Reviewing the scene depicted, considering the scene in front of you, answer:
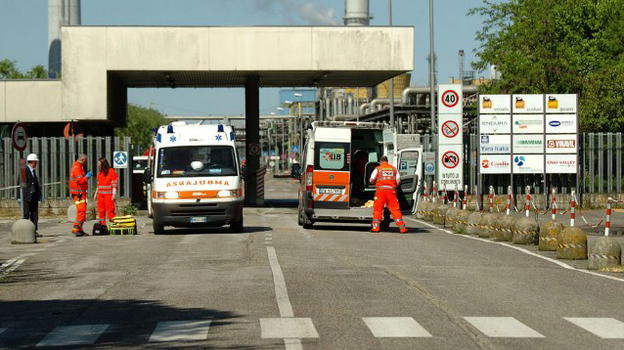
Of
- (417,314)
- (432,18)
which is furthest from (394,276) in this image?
(432,18)

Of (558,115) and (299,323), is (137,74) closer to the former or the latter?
(558,115)

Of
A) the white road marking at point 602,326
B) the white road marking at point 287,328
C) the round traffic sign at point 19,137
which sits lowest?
the white road marking at point 602,326

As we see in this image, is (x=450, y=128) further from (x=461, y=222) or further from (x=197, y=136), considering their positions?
(x=197, y=136)

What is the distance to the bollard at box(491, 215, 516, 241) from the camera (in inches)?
963

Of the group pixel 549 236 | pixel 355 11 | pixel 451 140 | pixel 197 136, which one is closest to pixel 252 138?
pixel 451 140

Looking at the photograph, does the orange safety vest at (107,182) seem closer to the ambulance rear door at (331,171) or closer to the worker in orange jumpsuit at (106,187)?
the worker in orange jumpsuit at (106,187)

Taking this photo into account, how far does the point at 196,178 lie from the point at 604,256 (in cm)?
1090

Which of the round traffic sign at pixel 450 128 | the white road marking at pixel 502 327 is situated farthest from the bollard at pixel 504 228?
the white road marking at pixel 502 327

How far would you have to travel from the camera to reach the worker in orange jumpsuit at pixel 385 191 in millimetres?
27219

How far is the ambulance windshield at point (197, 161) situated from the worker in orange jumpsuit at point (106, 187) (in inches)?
60.6

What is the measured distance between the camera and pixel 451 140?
36312 millimetres

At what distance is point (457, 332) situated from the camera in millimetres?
10461

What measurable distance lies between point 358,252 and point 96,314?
905cm

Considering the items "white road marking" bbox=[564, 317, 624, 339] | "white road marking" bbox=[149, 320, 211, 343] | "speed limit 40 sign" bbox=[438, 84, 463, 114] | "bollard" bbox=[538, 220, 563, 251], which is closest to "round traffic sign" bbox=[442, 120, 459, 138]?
"speed limit 40 sign" bbox=[438, 84, 463, 114]
